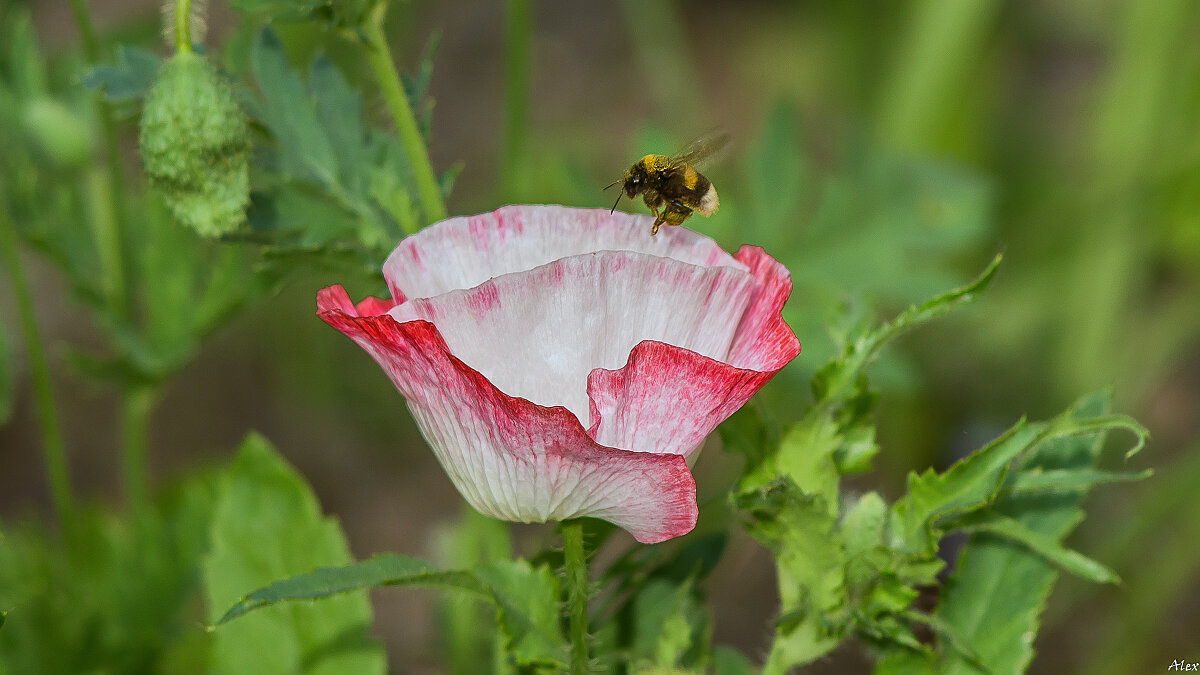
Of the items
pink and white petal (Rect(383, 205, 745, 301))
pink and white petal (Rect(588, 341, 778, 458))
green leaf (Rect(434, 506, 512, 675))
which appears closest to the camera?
pink and white petal (Rect(588, 341, 778, 458))

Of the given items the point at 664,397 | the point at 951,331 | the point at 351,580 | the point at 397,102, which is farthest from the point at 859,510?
the point at 951,331

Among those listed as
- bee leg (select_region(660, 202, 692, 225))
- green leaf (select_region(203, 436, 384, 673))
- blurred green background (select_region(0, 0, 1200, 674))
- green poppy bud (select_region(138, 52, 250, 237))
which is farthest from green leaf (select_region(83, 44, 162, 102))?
blurred green background (select_region(0, 0, 1200, 674))

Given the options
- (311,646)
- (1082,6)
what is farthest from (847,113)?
(311,646)

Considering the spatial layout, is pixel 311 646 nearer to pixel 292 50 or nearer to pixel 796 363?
pixel 796 363

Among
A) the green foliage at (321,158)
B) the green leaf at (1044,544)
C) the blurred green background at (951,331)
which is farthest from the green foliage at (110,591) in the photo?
the green leaf at (1044,544)

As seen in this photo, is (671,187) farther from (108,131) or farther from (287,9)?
(108,131)

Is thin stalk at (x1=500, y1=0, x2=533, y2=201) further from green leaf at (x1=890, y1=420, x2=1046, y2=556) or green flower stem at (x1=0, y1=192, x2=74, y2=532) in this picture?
green leaf at (x1=890, y1=420, x2=1046, y2=556)

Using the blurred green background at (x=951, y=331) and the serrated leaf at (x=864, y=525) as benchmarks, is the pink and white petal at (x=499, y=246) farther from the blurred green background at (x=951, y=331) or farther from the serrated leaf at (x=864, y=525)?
the blurred green background at (x=951, y=331)
